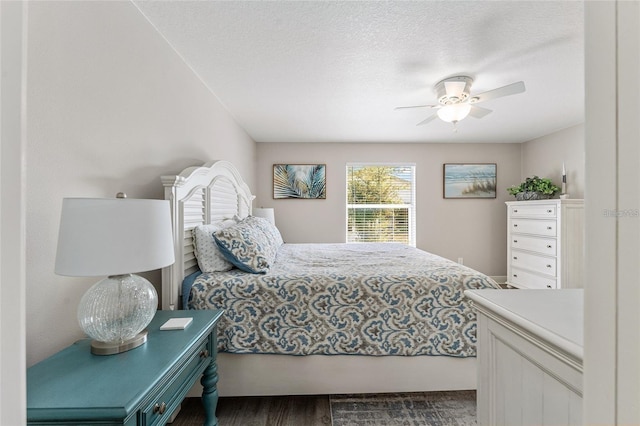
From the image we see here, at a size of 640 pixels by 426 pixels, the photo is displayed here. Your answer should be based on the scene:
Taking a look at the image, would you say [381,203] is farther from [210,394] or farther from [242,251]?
[210,394]

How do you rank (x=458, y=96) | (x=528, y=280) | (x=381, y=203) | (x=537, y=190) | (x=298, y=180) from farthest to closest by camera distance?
(x=381, y=203)
(x=298, y=180)
(x=537, y=190)
(x=528, y=280)
(x=458, y=96)

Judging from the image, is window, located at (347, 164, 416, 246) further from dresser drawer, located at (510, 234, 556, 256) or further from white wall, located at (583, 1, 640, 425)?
white wall, located at (583, 1, 640, 425)

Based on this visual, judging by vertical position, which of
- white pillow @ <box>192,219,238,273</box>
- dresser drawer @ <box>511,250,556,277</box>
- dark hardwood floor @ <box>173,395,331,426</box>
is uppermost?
white pillow @ <box>192,219,238,273</box>

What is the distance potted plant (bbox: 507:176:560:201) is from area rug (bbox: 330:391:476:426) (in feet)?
10.9

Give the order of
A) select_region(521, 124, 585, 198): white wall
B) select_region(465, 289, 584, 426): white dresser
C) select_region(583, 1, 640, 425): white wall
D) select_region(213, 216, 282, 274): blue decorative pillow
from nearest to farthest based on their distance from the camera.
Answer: select_region(583, 1, 640, 425): white wall → select_region(465, 289, 584, 426): white dresser → select_region(213, 216, 282, 274): blue decorative pillow → select_region(521, 124, 585, 198): white wall

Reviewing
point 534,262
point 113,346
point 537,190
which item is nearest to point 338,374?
point 113,346

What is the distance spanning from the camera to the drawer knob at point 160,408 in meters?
0.92

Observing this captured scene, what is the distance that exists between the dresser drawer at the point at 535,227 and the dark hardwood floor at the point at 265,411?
344 centimetres

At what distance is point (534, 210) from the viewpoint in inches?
154

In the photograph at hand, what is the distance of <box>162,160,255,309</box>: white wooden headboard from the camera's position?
176cm

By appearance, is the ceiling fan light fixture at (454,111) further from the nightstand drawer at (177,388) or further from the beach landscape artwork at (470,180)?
the nightstand drawer at (177,388)

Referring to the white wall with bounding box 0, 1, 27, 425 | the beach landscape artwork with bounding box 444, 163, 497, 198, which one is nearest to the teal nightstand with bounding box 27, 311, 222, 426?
the white wall with bounding box 0, 1, 27, 425

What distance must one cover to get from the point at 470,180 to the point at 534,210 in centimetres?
112

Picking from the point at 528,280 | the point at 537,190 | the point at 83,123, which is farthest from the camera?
the point at 537,190
